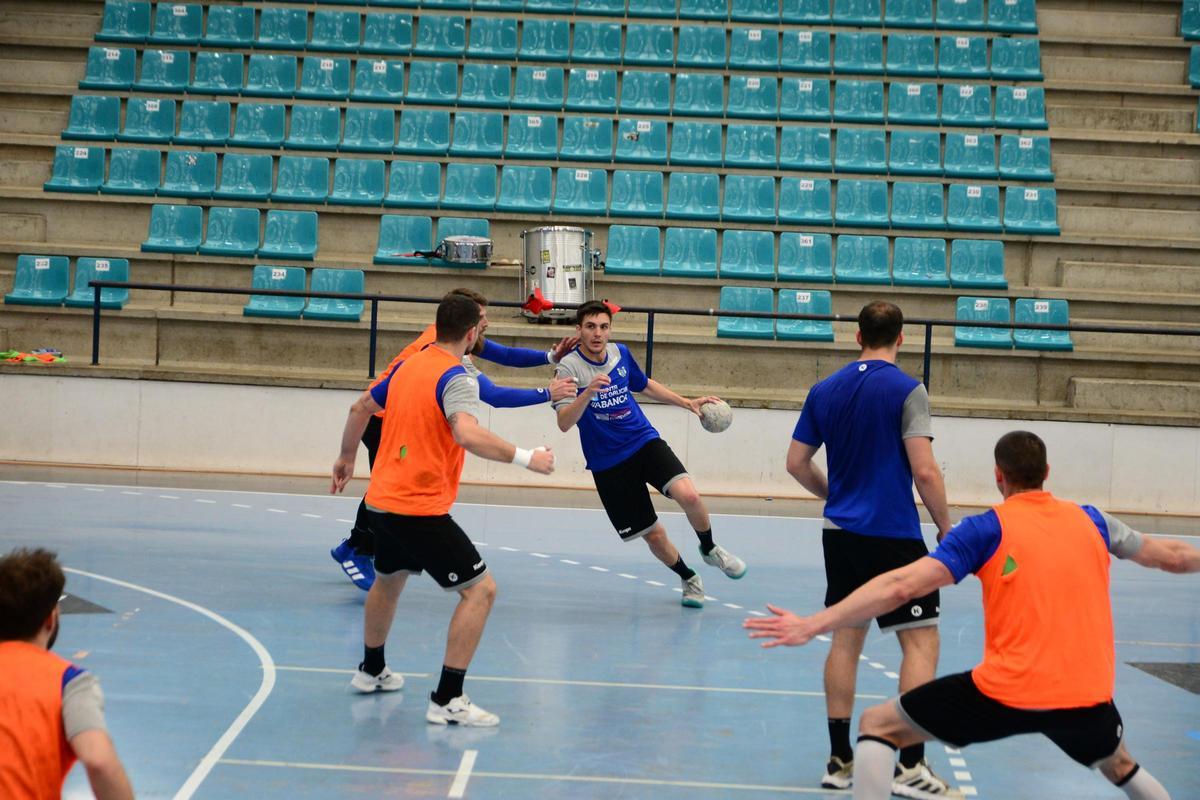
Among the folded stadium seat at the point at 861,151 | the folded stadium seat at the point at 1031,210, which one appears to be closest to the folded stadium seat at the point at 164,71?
the folded stadium seat at the point at 861,151

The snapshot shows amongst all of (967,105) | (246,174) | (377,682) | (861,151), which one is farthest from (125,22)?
(377,682)

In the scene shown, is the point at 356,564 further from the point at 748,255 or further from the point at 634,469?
the point at 748,255

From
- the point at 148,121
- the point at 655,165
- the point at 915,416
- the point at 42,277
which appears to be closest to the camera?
the point at 915,416

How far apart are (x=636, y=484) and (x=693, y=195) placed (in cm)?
901

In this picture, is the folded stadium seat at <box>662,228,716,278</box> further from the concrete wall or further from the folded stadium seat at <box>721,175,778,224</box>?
the concrete wall

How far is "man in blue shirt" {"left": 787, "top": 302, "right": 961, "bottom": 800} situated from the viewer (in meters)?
5.32

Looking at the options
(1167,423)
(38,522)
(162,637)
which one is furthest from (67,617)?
(1167,423)

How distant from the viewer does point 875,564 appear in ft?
17.9

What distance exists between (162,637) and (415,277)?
31.4 ft

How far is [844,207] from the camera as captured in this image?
17250 millimetres

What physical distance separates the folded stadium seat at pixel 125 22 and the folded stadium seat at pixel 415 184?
Result: 488cm

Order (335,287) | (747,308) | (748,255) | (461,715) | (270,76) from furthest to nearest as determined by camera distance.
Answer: (270,76)
(748,255)
(335,287)
(747,308)
(461,715)

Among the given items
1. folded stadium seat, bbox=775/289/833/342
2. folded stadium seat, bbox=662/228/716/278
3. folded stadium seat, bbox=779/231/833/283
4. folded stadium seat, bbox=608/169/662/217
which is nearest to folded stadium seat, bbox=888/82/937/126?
folded stadium seat, bbox=779/231/833/283

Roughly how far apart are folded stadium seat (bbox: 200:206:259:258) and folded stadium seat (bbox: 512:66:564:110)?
403 cm
